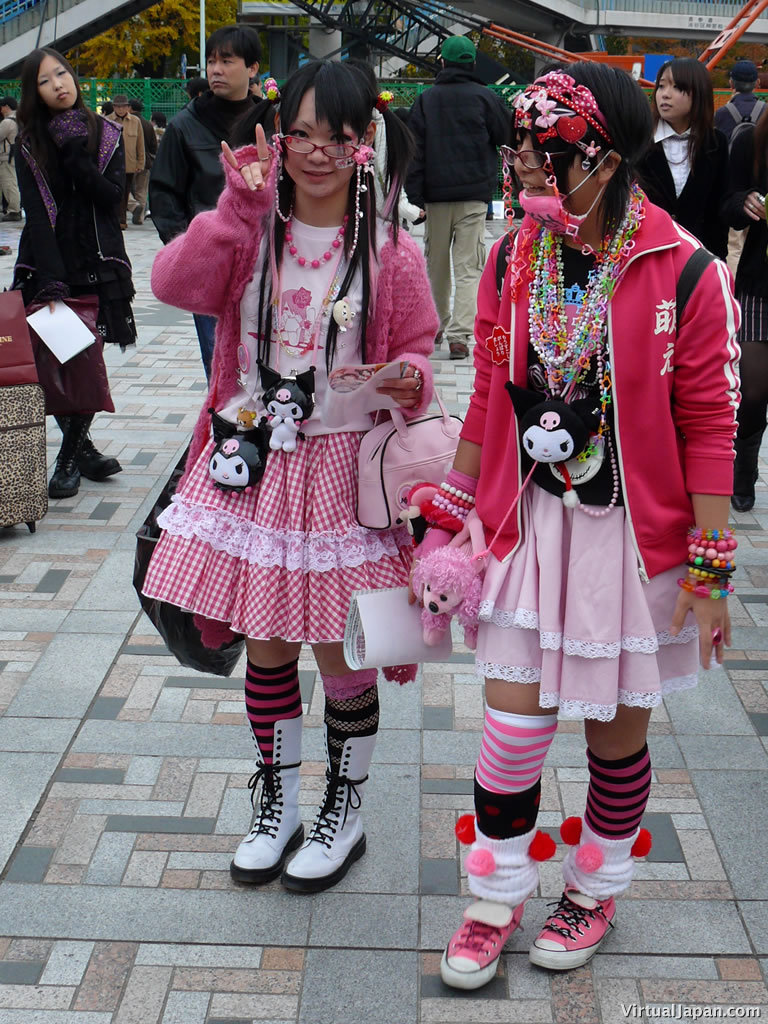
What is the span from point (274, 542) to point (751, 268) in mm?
2954

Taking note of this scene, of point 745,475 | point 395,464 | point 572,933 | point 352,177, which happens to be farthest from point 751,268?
point 572,933

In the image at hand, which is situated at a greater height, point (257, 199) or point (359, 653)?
point (257, 199)

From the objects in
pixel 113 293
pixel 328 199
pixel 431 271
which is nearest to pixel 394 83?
pixel 431 271

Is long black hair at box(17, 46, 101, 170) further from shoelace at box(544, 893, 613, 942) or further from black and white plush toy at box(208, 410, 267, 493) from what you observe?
shoelace at box(544, 893, 613, 942)

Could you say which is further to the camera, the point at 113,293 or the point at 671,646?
the point at 113,293

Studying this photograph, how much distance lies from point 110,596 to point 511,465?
8.30 ft

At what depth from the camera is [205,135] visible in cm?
493

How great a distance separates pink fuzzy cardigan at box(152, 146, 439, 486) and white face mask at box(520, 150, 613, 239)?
1.57 feet

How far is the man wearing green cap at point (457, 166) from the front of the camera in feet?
26.7

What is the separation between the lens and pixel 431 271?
28.4ft

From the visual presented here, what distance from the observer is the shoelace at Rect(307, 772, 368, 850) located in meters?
2.80

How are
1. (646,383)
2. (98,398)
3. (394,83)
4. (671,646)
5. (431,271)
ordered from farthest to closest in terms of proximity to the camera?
(394,83)
(431,271)
(98,398)
(671,646)
(646,383)

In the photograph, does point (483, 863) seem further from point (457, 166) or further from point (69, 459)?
point (457, 166)

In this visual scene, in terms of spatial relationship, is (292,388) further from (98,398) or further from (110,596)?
(98,398)
